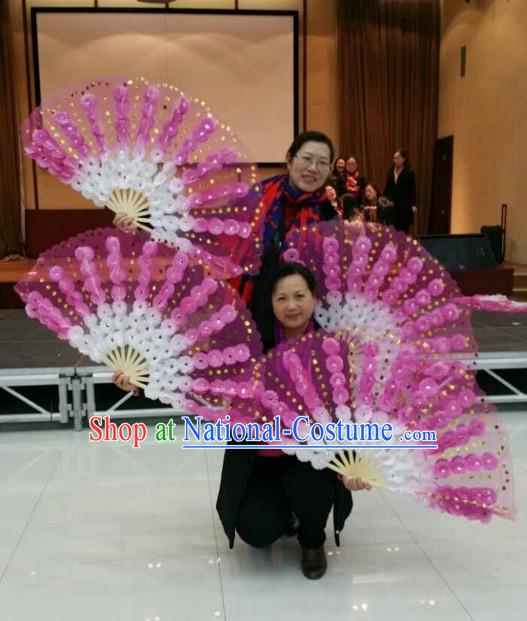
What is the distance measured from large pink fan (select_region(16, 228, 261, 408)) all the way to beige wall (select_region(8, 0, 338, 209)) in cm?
703

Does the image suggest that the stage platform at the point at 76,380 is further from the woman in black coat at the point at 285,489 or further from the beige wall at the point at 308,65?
the beige wall at the point at 308,65

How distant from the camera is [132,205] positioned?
5.24 ft

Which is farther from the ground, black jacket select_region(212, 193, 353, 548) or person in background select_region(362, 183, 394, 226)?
person in background select_region(362, 183, 394, 226)

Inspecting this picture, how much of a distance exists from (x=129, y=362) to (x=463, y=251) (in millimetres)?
4600

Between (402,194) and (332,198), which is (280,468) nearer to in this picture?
(332,198)

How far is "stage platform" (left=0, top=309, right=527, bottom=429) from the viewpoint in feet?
9.43

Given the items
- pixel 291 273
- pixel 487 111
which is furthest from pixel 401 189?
pixel 291 273

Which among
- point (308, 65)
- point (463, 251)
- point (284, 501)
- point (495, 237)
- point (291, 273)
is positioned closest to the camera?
point (291, 273)

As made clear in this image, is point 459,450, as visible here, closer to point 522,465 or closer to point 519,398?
point 522,465

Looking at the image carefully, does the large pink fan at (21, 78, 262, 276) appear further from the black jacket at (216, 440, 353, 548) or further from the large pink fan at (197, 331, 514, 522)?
the black jacket at (216, 440, 353, 548)

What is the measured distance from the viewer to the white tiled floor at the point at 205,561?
162cm

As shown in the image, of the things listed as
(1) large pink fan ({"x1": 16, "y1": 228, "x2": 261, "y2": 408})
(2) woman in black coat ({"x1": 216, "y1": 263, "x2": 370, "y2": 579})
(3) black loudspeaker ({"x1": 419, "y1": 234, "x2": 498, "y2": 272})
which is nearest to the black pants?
(2) woman in black coat ({"x1": 216, "y1": 263, "x2": 370, "y2": 579})

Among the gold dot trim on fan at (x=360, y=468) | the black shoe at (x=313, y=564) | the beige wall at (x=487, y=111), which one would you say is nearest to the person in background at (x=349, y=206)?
the beige wall at (x=487, y=111)

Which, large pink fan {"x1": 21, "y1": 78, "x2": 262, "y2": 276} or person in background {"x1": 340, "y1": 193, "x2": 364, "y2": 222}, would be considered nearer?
large pink fan {"x1": 21, "y1": 78, "x2": 262, "y2": 276}
